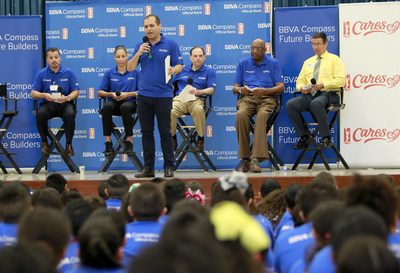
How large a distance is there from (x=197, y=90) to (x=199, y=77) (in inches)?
15.7

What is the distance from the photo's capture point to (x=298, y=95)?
7.19 m

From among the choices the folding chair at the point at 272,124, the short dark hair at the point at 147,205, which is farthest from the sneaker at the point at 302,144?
the short dark hair at the point at 147,205

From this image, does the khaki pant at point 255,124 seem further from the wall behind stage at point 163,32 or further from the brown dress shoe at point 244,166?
the wall behind stage at point 163,32

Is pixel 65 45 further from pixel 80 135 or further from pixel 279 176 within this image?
pixel 279 176

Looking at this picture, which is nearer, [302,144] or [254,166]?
[254,166]

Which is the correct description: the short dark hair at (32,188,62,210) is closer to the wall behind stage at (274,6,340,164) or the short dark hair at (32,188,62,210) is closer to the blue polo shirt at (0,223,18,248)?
the blue polo shirt at (0,223,18,248)

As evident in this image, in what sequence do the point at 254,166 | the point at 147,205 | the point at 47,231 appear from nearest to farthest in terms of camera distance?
the point at 47,231 < the point at 147,205 < the point at 254,166

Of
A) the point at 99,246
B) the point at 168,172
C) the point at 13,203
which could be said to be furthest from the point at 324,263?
the point at 168,172

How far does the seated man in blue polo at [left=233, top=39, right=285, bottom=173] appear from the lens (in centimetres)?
625

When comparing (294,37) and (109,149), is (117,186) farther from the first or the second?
(294,37)

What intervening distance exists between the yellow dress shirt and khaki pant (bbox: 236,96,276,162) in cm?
52

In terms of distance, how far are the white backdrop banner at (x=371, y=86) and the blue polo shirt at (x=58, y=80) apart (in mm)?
3547

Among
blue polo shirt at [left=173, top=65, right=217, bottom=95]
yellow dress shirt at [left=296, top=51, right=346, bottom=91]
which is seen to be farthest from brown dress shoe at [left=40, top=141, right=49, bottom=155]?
yellow dress shirt at [left=296, top=51, right=346, bottom=91]

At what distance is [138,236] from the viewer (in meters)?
2.32
